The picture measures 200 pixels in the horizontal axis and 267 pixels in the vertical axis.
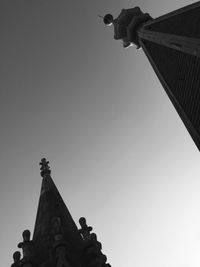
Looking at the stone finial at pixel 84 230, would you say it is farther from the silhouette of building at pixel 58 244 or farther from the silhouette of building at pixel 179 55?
the silhouette of building at pixel 179 55

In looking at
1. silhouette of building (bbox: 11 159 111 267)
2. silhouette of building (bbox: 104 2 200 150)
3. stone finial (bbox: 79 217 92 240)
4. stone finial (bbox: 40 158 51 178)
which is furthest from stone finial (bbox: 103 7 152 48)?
stone finial (bbox: 79 217 92 240)

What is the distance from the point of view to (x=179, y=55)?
20859mm

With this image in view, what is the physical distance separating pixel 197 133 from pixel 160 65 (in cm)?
938

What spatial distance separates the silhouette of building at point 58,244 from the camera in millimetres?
13773

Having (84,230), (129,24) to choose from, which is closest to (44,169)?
(84,230)

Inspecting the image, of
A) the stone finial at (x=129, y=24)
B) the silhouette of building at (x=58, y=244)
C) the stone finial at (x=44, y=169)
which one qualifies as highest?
the stone finial at (x=129, y=24)

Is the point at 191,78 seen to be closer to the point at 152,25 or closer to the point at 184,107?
the point at 184,107

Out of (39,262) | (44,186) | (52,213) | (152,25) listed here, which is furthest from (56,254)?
(152,25)

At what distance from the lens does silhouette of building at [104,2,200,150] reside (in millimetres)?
18177

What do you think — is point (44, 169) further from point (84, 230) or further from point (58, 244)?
point (58, 244)

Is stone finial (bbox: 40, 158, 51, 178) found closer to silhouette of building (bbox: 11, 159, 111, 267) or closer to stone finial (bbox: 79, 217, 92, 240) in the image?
silhouette of building (bbox: 11, 159, 111, 267)

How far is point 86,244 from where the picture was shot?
49.0 ft

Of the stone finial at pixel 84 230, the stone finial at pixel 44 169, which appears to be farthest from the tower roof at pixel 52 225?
the stone finial at pixel 44 169

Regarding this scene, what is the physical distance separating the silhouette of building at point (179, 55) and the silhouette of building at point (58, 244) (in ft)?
19.5
